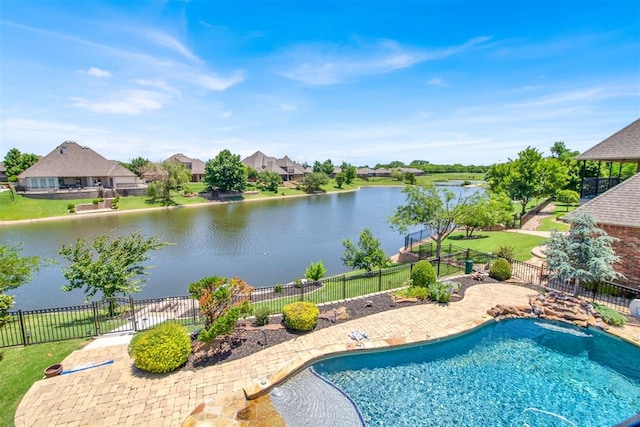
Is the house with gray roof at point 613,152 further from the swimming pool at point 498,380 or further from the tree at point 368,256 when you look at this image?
the tree at point 368,256

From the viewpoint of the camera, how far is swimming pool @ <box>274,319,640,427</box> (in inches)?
273

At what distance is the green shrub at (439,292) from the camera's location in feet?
40.7

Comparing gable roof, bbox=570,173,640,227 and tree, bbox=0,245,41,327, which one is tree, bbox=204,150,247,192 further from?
gable roof, bbox=570,173,640,227

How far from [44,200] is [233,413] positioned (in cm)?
4836

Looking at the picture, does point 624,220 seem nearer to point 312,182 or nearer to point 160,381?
point 160,381

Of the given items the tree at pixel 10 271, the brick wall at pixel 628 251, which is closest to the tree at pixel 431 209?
the brick wall at pixel 628 251

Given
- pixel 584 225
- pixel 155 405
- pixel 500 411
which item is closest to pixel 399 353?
pixel 500 411

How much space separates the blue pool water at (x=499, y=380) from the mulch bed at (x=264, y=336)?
1801 mm

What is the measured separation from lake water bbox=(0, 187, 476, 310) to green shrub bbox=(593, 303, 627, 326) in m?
12.6

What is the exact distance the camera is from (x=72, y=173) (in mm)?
46656

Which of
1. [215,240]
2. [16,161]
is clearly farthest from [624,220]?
[16,161]

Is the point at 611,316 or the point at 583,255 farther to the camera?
the point at 583,255

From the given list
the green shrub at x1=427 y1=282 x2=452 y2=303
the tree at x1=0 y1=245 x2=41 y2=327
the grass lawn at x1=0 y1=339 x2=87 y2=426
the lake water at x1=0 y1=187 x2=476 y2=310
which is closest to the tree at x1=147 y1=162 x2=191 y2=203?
the lake water at x1=0 y1=187 x2=476 y2=310

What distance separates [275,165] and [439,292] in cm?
7354
